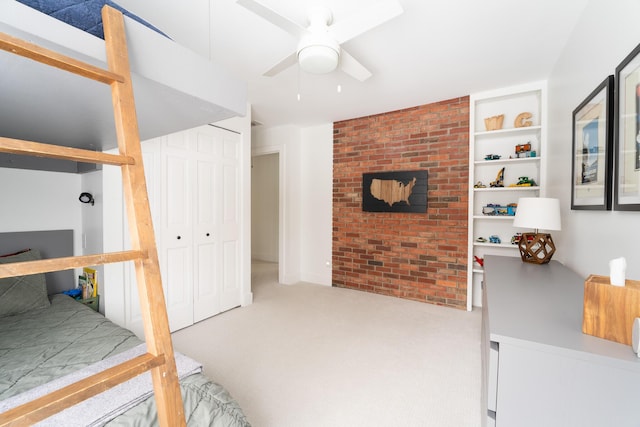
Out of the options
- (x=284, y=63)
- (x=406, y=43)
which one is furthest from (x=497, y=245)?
(x=284, y=63)

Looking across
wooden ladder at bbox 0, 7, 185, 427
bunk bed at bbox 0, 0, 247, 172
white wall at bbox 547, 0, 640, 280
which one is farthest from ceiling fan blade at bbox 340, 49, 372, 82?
wooden ladder at bbox 0, 7, 185, 427

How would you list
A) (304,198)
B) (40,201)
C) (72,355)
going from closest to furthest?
(72,355) → (40,201) → (304,198)

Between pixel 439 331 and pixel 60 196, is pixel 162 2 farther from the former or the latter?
pixel 439 331

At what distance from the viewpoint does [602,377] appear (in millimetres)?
764

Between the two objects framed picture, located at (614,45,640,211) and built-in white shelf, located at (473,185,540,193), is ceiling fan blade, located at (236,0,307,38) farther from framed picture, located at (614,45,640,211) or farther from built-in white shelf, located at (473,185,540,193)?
built-in white shelf, located at (473,185,540,193)

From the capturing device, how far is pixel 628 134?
1.19 m

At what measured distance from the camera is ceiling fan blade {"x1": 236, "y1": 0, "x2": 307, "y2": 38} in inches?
51.8

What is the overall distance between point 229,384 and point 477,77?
3.45 metres

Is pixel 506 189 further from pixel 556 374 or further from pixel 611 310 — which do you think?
pixel 556 374

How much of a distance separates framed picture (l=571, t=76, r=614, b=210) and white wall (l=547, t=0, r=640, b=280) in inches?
3.2

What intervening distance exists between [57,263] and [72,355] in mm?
1257

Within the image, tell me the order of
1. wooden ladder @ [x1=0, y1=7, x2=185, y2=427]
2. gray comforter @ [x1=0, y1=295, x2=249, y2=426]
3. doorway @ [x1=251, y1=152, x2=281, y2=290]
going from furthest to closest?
doorway @ [x1=251, y1=152, x2=281, y2=290]
gray comforter @ [x1=0, y1=295, x2=249, y2=426]
wooden ladder @ [x1=0, y1=7, x2=185, y2=427]

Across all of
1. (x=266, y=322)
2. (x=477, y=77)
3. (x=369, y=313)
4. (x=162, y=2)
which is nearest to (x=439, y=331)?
(x=369, y=313)

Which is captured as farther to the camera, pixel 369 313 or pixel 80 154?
pixel 369 313
